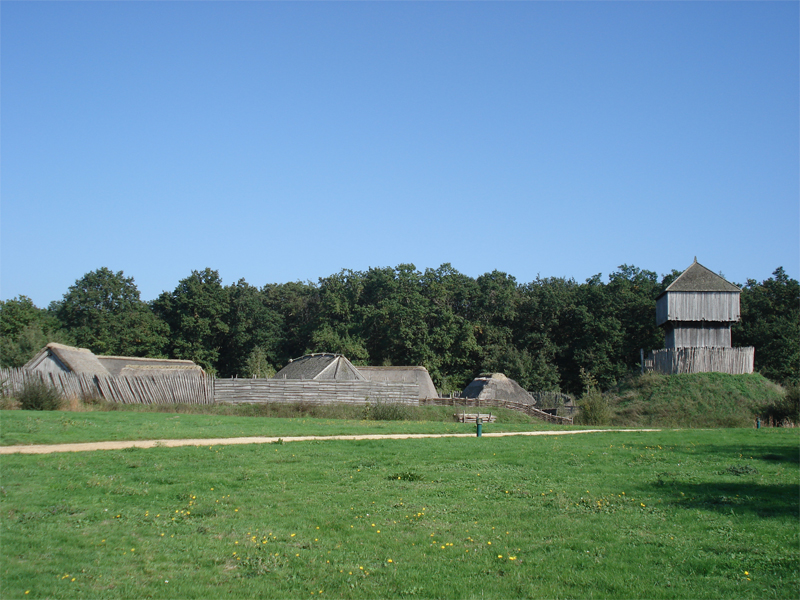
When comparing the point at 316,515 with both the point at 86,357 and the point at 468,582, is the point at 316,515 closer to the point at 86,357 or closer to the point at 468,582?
the point at 468,582

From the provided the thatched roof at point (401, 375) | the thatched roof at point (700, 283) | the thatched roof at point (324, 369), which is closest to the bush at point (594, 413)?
the thatched roof at point (324, 369)

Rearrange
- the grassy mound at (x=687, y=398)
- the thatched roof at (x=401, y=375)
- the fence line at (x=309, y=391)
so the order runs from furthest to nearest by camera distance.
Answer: the thatched roof at (x=401, y=375), the grassy mound at (x=687, y=398), the fence line at (x=309, y=391)

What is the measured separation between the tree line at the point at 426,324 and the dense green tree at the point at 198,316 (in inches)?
5.1

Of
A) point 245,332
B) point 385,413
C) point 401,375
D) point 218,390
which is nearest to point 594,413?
point 385,413

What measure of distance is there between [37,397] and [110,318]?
45.1 meters

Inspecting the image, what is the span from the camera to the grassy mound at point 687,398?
35.9 metres

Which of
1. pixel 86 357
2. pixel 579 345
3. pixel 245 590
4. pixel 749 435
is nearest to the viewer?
pixel 245 590

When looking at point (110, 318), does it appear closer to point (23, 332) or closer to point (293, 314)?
point (23, 332)

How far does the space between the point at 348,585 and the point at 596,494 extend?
215 inches

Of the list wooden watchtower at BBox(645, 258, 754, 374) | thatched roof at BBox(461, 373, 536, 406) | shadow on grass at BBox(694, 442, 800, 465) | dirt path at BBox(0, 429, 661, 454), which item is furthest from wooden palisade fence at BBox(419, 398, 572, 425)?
shadow on grass at BBox(694, 442, 800, 465)

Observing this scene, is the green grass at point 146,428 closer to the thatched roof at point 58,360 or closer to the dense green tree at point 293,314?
the thatched roof at point 58,360

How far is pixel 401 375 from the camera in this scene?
4984 centimetres

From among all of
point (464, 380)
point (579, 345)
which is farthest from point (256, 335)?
point (579, 345)

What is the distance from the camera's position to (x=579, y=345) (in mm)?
62312
